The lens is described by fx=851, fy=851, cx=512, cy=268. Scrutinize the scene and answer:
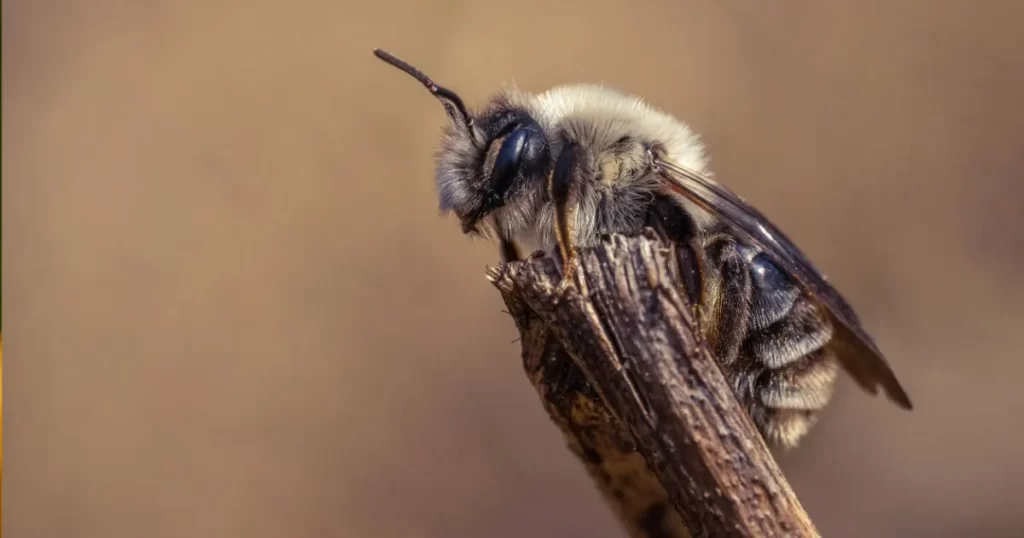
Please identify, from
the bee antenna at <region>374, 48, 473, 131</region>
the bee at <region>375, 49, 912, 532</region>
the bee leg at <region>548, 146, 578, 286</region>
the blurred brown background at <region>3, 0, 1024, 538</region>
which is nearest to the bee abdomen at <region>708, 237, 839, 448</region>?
the bee at <region>375, 49, 912, 532</region>

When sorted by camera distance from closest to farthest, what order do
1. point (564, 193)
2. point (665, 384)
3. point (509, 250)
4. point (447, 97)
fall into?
point (665, 384) → point (564, 193) → point (447, 97) → point (509, 250)

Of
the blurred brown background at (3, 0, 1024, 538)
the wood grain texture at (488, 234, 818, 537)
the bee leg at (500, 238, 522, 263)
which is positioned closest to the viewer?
the wood grain texture at (488, 234, 818, 537)

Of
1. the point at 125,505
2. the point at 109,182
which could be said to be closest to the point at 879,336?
the point at 125,505

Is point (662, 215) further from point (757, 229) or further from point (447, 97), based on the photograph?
point (447, 97)

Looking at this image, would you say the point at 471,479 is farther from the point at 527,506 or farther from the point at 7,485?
the point at 7,485

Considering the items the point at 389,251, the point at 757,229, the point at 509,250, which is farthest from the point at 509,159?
the point at 389,251

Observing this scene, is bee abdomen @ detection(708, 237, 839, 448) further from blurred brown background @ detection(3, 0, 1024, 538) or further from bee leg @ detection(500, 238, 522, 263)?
A: blurred brown background @ detection(3, 0, 1024, 538)

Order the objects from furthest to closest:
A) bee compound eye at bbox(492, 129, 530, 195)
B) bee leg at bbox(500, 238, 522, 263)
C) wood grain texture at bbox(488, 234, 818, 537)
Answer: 1. bee leg at bbox(500, 238, 522, 263)
2. bee compound eye at bbox(492, 129, 530, 195)
3. wood grain texture at bbox(488, 234, 818, 537)
